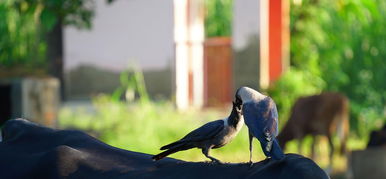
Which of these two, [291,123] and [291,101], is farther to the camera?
[291,101]

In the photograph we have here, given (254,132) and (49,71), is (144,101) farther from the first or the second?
(254,132)

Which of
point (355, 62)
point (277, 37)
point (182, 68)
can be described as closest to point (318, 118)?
point (277, 37)

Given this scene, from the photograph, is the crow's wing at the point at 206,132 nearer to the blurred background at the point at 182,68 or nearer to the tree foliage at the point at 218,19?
the blurred background at the point at 182,68

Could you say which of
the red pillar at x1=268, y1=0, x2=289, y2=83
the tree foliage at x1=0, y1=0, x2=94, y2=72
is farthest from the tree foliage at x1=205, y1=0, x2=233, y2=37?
the tree foliage at x1=0, y1=0, x2=94, y2=72

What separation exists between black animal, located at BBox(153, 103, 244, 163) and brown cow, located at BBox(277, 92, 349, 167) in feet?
32.7

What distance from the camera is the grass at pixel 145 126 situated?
11.6m

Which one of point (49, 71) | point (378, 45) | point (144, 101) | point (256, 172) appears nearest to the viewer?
point (256, 172)

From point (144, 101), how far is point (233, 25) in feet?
8.27

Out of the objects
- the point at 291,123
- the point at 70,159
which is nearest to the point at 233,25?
the point at 291,123

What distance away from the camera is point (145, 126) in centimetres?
1204

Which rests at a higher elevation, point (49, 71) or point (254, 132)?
point (254, 132)

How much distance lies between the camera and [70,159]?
2457 mm

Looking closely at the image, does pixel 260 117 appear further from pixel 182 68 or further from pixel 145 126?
pixel 182 68

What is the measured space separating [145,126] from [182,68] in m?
2.59
